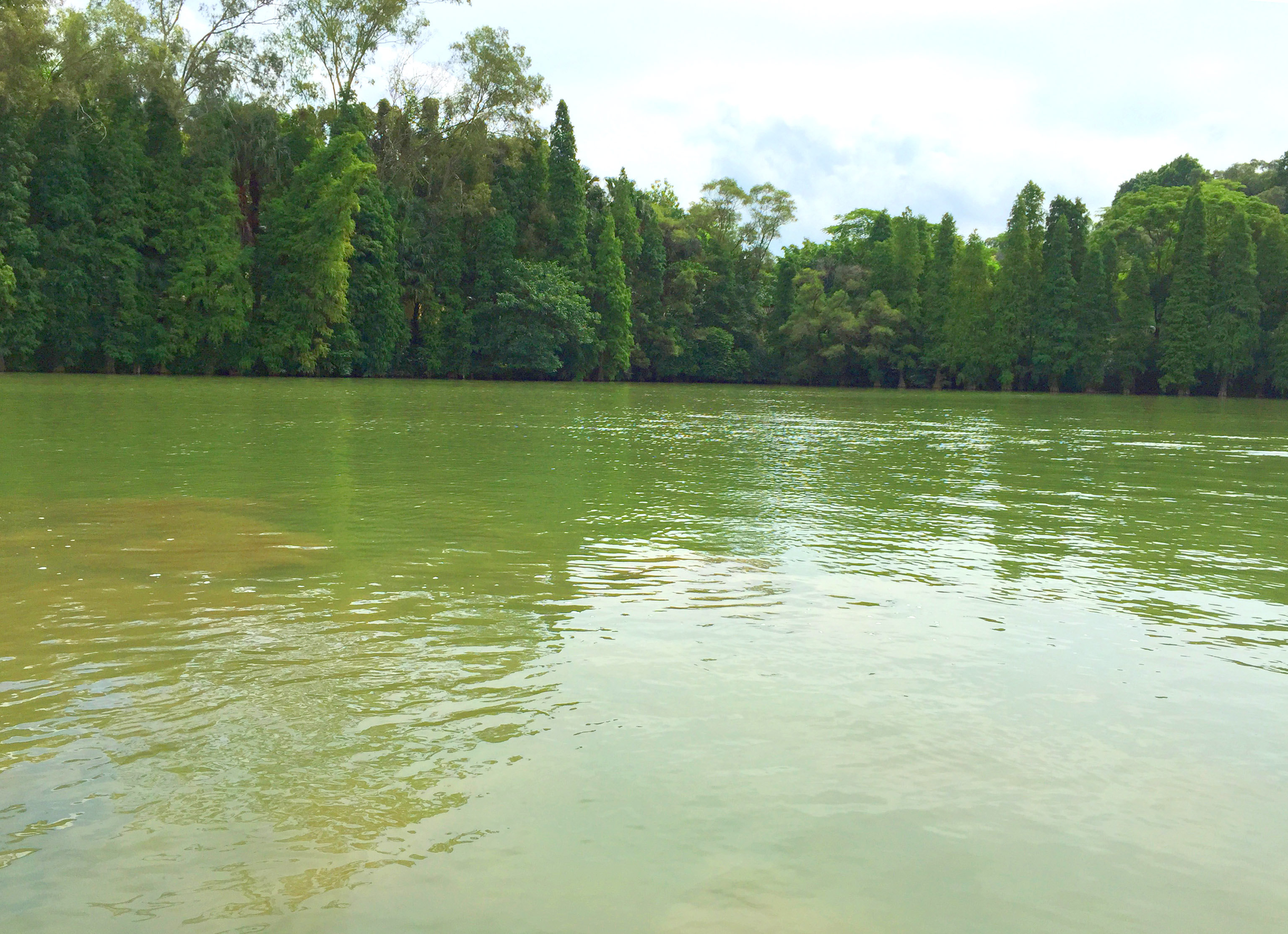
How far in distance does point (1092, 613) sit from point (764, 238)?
80.7 metres

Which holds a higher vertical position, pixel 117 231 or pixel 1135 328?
pixel 117 231

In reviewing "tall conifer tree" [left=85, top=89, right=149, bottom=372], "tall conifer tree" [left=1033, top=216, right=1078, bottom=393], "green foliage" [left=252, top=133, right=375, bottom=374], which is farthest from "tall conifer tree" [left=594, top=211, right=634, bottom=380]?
"tall conifer tree" [left=1033, top=216, right=1078, bottom=393]

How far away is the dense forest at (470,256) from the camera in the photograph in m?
53.0

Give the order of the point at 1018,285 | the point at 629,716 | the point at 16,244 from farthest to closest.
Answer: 1. the point at 1018,285
2. the point at 16,244
3. the point at 629,716

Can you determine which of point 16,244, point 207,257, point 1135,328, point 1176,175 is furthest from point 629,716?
point 1176,175

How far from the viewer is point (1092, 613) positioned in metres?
6.95

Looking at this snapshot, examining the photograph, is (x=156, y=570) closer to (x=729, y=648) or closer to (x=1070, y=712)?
(x=729, y=648)

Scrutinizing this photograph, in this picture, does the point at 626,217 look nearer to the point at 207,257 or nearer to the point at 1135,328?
the point at 207,257

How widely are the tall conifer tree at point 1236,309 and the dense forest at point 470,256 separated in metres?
0.17

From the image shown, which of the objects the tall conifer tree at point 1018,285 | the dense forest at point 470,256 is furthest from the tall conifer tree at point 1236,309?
the tall conifer tree at point 1018,285

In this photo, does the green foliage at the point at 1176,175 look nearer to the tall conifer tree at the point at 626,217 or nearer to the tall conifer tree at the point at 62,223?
the tall conifer tree at the point at 626,217

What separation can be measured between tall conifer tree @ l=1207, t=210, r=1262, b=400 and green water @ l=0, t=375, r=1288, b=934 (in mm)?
59017

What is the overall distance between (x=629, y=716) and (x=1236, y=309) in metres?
69.6

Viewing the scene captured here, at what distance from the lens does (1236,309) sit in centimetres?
6438
